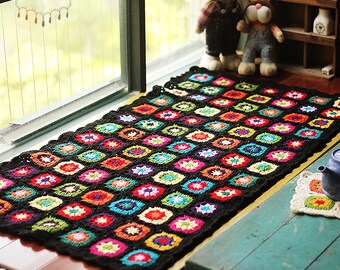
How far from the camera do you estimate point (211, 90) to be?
4070mm

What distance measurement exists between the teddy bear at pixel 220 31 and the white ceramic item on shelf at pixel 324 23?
0.40 metres

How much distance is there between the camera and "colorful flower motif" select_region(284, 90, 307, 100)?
3959 millimetres

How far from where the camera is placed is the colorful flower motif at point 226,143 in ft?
11.4

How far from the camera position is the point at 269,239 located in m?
2.44

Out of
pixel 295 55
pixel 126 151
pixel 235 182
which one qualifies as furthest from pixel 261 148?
pixel 295 55

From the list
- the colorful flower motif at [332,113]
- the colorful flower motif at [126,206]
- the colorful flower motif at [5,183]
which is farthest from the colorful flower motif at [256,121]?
the colorful flower motif at [5,183]

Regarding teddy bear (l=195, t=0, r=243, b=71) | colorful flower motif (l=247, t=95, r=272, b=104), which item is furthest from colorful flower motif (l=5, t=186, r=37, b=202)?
teddy bear (l=195, t=0, r=243, b=71)

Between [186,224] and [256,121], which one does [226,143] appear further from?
[186,224]

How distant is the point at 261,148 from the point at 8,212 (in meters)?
1.09

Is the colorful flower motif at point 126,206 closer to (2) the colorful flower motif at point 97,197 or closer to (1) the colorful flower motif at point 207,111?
(2) the colorful flower motif at point 97,197

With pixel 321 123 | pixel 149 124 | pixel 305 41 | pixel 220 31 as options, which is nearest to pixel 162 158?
pixel 149 124

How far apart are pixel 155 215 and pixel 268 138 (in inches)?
31.9

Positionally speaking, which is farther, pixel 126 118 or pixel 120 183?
pixel 126 118

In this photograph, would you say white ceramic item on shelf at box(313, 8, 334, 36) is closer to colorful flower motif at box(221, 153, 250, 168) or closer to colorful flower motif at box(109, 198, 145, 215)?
colorful flower motif at box(221, 153, 250, 168)
